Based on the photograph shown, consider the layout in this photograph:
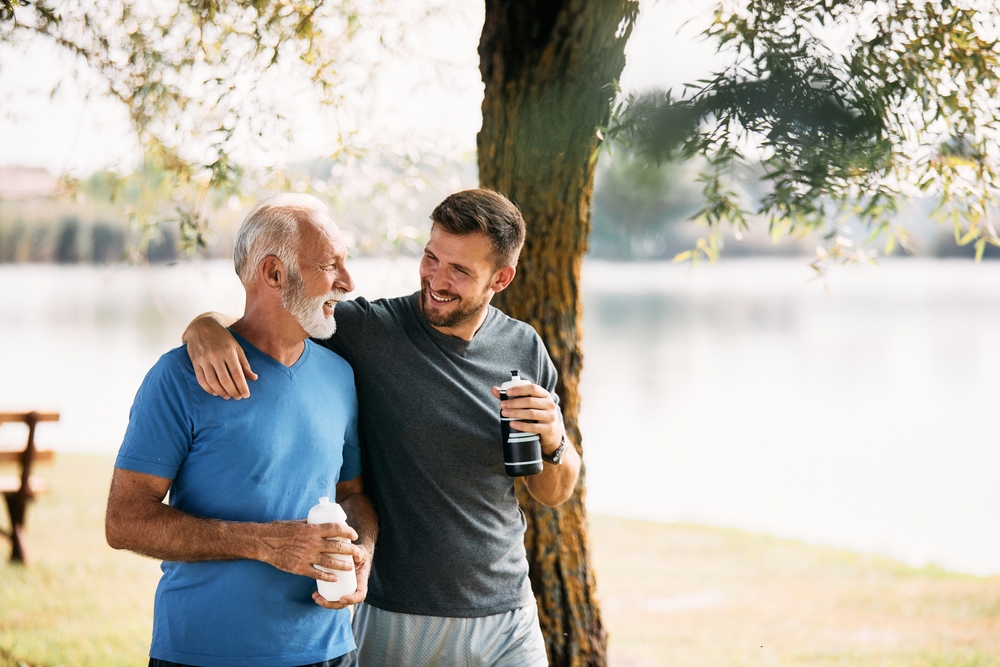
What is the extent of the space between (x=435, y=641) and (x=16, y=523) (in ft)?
18.2

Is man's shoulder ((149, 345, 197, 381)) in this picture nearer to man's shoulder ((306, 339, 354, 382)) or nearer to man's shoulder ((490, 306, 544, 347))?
man's shoulder ((306, 339, 354, 382))

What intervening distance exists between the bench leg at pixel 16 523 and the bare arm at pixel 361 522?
5271 millimetres

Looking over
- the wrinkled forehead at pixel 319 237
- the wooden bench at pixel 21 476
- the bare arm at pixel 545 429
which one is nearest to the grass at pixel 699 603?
the wooden bench at pixel 21 476

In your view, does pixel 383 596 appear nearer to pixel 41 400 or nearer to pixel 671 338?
pixel 41 400

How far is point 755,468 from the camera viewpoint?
52.0 ft

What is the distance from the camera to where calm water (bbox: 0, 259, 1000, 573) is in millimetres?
11797

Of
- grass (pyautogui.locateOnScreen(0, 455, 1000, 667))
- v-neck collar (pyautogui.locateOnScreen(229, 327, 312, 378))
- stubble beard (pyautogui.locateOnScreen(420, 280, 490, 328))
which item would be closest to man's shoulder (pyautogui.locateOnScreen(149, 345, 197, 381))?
v-neck collar (pyautogui.locateOnScreen(229, 327, 312, 378))

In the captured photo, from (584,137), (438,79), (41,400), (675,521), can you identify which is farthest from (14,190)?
(41,400)

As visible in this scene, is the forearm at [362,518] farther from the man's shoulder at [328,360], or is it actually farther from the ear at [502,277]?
the ear at [502,277]

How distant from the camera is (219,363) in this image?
2.09 m

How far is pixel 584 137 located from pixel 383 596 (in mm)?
1324

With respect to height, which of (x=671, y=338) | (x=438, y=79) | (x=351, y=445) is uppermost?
(x=438, y=79)

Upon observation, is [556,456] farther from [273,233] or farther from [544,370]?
[273,233]

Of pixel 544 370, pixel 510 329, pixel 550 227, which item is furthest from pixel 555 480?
pixel 550 227
